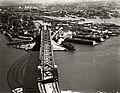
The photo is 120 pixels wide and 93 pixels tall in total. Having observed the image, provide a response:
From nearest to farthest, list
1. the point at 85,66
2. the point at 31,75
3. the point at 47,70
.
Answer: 1. the point at 47,70
2. the point at 31,75
3. the point at 85,66

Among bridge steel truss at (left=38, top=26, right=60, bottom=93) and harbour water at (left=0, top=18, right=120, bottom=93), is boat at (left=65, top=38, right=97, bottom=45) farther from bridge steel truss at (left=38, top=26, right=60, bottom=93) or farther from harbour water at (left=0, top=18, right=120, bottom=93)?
bridge steel truss at (left=38, top=26, right=60, bottom=93)

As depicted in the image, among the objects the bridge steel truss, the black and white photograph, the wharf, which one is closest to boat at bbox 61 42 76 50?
the black and white photograph

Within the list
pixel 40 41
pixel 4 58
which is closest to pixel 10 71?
pixel 4 58

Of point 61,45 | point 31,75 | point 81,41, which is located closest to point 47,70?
point 31,75

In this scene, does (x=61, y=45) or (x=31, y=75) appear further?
(x=61, y=45)

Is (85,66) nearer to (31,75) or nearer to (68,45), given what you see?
(68,45)

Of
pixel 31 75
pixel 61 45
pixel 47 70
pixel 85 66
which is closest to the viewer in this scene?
pixel 47 70

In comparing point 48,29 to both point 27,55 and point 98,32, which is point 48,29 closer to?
point 27,55
